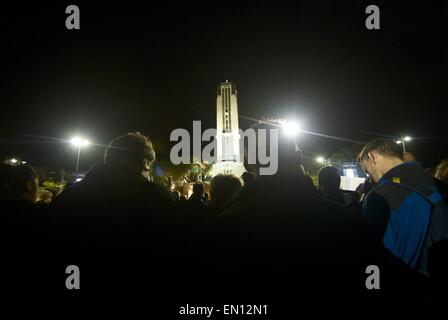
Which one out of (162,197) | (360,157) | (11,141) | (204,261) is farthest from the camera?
(11,141)

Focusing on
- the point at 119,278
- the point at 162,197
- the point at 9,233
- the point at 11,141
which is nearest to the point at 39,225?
the point at 9,233

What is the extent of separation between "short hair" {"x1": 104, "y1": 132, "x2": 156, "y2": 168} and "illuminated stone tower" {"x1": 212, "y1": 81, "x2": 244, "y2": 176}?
52.0 m

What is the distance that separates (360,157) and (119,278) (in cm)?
325

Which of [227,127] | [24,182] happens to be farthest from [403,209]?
[227,127]

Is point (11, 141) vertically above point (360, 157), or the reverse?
point (11, 141)

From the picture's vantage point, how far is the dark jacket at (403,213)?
277cm

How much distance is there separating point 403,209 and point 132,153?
2.79 m

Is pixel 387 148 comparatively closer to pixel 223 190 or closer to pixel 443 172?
pixel 443 172

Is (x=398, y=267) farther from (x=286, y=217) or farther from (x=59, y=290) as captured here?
(x=59, y=290)

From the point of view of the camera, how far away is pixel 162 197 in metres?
2.66

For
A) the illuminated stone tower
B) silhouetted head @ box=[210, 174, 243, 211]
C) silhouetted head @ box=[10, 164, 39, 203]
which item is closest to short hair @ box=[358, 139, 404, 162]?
silhouetted head @ box=[210, 174, 243, 211]

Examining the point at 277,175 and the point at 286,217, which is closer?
the point at 286,217

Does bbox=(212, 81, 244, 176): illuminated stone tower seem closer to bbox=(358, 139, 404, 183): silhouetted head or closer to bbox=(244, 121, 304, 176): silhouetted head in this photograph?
bbox=(358, 139, 404, 183): silhouetted head
